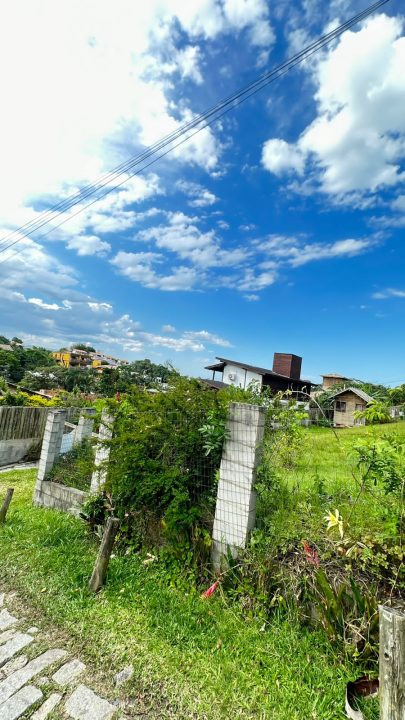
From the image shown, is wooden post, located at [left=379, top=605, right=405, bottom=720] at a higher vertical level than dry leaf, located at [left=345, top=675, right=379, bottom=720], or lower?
higher

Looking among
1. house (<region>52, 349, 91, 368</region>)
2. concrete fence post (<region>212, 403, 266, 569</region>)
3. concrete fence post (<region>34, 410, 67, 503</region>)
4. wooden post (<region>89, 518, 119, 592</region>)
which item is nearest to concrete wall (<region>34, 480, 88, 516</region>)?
concrete fence post (<region>34, 410, 67, 503</region>)

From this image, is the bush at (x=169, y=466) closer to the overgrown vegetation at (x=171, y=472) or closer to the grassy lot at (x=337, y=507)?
the overgrown vegetation at (x=171, y=472)

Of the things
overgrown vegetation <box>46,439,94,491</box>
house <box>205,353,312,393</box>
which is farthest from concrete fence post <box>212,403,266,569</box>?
house <box>205,353,312,393</box>

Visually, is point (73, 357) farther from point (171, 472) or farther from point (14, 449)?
point (171, 472)

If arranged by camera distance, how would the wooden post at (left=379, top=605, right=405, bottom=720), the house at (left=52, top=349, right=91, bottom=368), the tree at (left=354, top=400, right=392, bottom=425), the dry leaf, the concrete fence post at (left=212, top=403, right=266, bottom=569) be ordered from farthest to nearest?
1. the house at (left=52, top=349, right=91, bottom=368)
2. the concrete fence post at (left=212, top=403, right=266, bottom=569)
3. the tree at (left=354, top=400, right=392, bottom=425)
4. the dry leaf
5. the wooden post at (left=379, top=605, right=405, bottom=720)

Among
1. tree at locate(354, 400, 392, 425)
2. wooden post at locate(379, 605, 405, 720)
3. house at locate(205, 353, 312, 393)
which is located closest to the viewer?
wooden post at locate(379, 605, 405, 720)

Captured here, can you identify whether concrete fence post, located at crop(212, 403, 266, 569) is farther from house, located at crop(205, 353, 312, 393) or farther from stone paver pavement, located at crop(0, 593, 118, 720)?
house, located at crop(205, 353, 312, 393)

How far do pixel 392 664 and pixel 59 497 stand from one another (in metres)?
4.44

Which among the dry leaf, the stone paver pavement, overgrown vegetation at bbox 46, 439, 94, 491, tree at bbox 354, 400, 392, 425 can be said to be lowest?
the stone paver pavement

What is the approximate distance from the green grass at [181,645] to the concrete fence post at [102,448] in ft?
2.90

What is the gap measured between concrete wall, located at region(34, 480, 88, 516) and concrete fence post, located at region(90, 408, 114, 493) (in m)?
0.29

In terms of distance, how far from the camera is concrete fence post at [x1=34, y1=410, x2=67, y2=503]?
5.13 metres

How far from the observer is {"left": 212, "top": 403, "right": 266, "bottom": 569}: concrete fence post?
280 centimetres

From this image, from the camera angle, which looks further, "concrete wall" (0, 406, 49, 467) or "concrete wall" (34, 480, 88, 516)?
"concrete wall" (0, 406, 49, 467)
